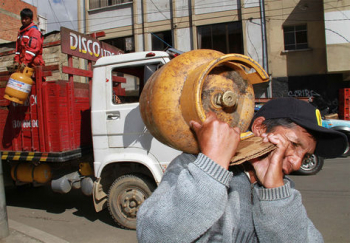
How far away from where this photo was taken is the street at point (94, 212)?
3.89m

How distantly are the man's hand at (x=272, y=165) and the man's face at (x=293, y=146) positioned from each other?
4.0 inches

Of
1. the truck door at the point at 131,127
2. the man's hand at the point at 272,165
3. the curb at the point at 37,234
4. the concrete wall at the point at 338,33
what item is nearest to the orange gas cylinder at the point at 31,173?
the curb at the point at 37,234

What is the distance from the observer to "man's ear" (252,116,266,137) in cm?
129

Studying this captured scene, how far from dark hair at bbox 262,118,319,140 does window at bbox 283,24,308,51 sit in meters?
13.9

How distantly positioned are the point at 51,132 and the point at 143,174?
161 centimetres

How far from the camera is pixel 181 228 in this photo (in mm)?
872

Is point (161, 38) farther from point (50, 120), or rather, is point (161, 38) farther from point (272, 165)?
point (272, 165)

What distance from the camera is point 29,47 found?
446cm

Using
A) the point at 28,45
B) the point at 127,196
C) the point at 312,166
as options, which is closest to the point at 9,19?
the point at 28,45

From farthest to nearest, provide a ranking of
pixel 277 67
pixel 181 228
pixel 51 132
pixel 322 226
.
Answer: pixel 277 67, pixel 51 132, pixel 322 226, pixel 181 228

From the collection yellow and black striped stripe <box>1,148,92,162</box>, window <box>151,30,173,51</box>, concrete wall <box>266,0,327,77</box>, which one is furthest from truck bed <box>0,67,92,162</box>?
window <box>151,30,173,51</box>

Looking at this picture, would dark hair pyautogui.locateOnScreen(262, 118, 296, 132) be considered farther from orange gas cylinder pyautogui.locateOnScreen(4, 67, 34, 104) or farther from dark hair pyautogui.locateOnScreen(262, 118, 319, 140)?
orange gas cylinder pyautogui.locateOnScreen(4, 67, 34, 104)

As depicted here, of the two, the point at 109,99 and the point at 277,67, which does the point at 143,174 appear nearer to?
the point at 109,99

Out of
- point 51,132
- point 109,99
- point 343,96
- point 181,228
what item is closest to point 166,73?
point 181,228
